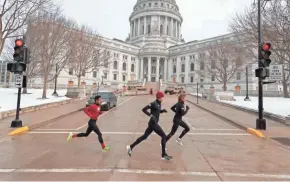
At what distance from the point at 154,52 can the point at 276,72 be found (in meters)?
93.9

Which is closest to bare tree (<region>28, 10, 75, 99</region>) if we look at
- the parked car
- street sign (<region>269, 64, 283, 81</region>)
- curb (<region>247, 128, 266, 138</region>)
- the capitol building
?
the parked car

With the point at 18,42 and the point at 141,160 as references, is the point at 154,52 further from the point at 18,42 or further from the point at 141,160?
the point at 141,160

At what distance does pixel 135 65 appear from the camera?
10775cm

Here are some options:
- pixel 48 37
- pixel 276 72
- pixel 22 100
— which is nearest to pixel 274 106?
pixel 276 72

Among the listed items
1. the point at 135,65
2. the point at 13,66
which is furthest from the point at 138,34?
the point at 13,66

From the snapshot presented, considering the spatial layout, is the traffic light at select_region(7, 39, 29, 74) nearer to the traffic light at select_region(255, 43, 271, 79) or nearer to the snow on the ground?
the snow on the ground

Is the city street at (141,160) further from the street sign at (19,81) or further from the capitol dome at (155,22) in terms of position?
the capitol dome at (155,22)

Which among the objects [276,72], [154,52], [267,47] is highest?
[154,52]

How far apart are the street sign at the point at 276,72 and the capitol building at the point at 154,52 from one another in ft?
229

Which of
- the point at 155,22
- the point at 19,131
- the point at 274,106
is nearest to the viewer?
the point at 19,131

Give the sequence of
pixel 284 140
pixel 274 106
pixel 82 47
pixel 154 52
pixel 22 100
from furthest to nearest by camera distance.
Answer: pixel 154 52 → pixel 82 47 → pixel 22 100 → pixel 274 106 → pixel 284 140

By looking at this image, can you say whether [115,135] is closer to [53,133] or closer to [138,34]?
[53,133]

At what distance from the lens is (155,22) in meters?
116

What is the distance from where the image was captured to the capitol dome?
113m
